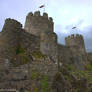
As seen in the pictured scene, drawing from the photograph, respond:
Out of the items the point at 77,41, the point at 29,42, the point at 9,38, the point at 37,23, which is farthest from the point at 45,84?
the point at 77,41

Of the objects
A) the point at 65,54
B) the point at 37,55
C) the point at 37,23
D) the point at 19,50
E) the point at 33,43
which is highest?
the point at 37,23

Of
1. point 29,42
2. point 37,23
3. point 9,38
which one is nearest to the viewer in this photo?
point 9,38

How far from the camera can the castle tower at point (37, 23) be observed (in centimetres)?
2046

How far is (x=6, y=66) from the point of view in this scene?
9438 mm

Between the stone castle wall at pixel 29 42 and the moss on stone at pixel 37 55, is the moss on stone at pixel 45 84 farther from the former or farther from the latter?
the stone castle wall at pixel 29 42

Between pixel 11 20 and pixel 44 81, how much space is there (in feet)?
Answer: 24.6

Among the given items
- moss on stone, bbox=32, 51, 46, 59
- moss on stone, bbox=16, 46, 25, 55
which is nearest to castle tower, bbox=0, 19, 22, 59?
moss on stone, bbox=16, 46, 25, 55

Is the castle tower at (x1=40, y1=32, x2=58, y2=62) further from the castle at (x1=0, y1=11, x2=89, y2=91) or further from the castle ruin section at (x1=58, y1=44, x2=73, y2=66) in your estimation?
the castle ruin section at (x1=58, y1=44, x2=73, y2=66)

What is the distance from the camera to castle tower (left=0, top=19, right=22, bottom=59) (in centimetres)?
1096

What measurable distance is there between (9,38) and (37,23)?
9700 mm

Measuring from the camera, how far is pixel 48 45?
15.1 meters

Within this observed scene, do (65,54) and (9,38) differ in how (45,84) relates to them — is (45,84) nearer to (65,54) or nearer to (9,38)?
(9,38)

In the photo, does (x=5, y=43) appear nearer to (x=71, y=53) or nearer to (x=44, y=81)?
(x=44, y=81)

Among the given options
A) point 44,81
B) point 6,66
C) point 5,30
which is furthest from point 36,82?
point 5,30
